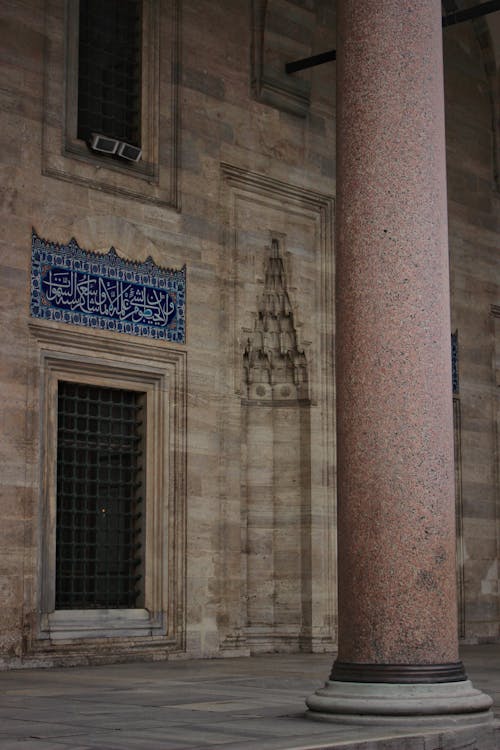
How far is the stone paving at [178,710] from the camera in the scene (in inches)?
206

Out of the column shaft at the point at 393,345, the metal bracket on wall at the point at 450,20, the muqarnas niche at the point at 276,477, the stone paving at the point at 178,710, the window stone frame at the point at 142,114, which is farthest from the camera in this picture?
the muqarnas niche at the point at 276,477

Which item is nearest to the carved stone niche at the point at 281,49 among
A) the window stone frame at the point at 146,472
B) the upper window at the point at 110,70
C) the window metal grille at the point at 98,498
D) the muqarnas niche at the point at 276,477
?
the upper window at the point at 110,70

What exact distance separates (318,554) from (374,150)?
698 centimetres

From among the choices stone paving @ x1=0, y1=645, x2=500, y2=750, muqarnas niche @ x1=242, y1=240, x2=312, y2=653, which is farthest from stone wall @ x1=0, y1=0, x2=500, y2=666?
stone paving @ x1=0, y1=645, x2=500, y2=750

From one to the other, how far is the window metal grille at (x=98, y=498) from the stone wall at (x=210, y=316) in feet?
0.98

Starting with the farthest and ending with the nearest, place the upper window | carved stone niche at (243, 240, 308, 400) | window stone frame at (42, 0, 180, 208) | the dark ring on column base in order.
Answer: carved stone niche at (243, 240, 308, 400), the upper window, window stone frame at (42, 0, 180, 208), the dark ring on column base

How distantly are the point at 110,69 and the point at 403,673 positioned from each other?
302 inches

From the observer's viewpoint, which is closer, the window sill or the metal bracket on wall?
the window sill

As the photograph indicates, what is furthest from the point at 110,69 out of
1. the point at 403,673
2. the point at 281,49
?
the point at 403,673

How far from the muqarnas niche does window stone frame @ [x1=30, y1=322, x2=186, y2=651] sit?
1148 millimetres

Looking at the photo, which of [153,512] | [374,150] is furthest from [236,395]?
[374,150]

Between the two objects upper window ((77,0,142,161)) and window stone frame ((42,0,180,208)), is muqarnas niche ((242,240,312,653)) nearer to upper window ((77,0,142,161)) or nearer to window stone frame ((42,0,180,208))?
window stone frame ((42,0,180,208))

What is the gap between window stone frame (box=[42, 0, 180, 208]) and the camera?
36.2 feet

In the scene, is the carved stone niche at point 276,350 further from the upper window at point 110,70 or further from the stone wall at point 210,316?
the upper window at point 110,70
